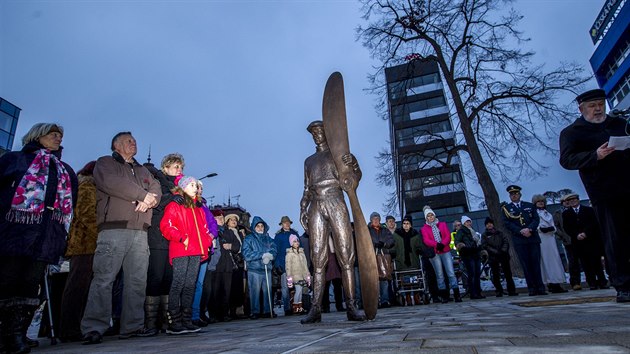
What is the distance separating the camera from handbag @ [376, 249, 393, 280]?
7973 millimetres

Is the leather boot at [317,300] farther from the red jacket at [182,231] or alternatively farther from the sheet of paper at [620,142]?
the sheet of paper at [620,142]

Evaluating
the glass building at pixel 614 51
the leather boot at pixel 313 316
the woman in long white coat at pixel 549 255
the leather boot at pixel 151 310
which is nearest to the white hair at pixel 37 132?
the leather boot at pixel 151 310

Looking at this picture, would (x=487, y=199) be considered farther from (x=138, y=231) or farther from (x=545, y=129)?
(x=138, y=231)

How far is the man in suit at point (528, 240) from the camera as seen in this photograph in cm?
744

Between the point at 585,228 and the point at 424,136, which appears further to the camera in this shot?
the point at 424,136

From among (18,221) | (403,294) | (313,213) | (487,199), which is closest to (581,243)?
(403,294)

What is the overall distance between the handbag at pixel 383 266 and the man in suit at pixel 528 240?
8.61 ft

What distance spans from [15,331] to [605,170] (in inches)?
216

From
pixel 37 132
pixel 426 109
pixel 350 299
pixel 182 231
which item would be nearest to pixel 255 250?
pixel 182 231

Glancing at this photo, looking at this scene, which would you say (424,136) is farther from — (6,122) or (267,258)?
(6,122)

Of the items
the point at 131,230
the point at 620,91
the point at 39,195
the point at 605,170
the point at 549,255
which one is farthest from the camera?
the point at 620,91

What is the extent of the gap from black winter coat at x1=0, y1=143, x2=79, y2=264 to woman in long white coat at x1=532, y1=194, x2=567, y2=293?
28.6 ft

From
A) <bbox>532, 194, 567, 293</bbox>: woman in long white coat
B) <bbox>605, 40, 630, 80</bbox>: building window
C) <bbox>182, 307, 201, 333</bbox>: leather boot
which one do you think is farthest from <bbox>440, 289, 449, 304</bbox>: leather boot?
<bbox>605, 40, 630, 80</bbox>: building window

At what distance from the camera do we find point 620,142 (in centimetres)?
331
